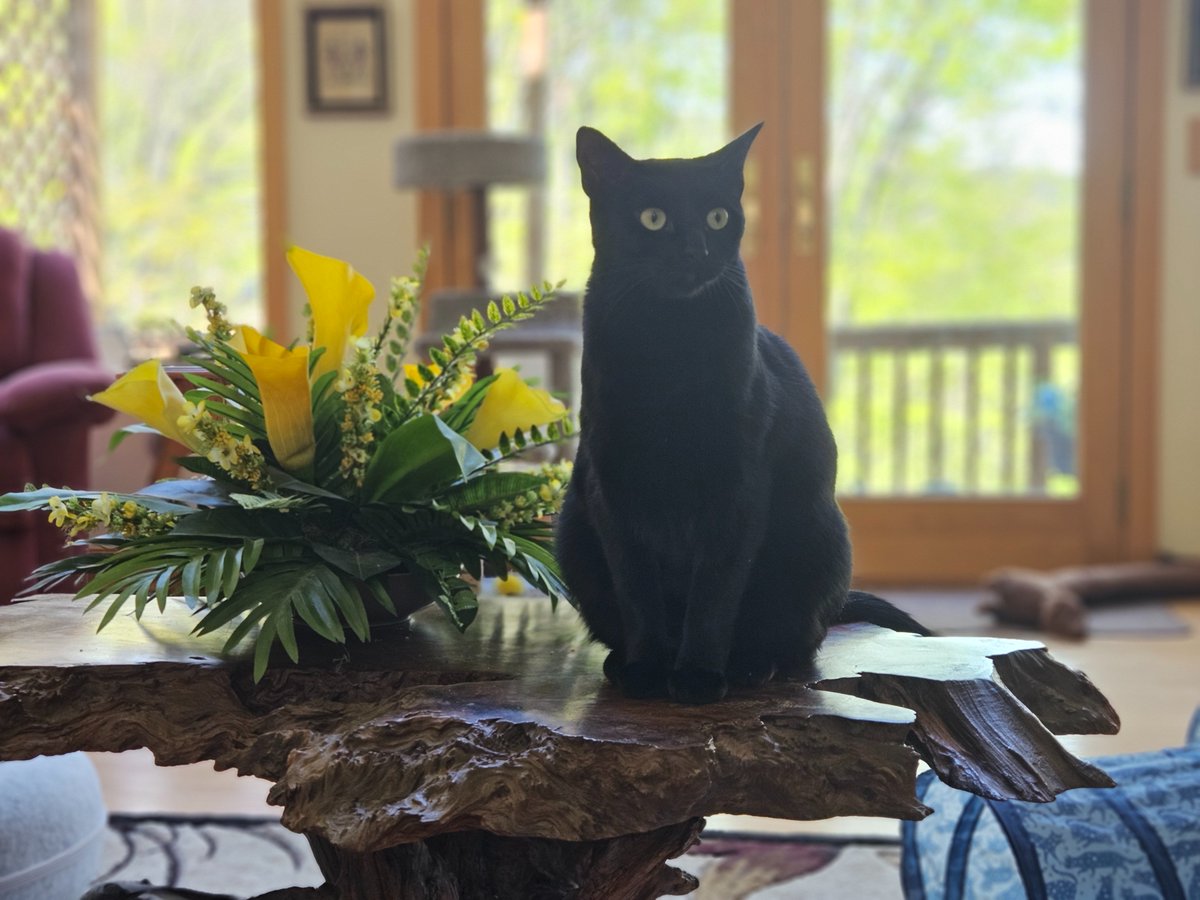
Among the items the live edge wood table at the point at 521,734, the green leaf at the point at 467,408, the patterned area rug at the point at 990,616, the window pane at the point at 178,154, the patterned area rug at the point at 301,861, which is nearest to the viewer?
the live edge wood table at the point at 521,734

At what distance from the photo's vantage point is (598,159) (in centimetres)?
94

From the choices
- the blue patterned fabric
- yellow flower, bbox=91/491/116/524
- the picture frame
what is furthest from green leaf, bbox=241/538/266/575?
the picture frame

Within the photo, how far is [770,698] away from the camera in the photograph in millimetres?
841

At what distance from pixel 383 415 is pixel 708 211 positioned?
33 cm

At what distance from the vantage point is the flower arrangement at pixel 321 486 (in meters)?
0.91

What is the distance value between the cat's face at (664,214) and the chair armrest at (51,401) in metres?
2.01

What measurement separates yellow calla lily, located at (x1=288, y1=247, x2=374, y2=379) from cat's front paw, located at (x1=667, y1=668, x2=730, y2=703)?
400 millimetres

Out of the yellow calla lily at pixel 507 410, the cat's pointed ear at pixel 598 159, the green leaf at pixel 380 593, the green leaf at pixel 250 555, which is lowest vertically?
the green leaf at pixel 380 593

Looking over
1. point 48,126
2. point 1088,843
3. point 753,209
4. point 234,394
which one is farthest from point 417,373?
point 48,126

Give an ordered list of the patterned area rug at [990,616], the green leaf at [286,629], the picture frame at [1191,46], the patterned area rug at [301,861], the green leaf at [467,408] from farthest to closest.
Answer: the picture frame at [1191,46] → the patterned area rug at [990,616] → the patterned area rug at [301,861] → the green leaf at [467,408] → the green leaf at [286,629]

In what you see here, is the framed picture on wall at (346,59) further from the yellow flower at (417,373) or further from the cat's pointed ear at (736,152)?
the cat's pointed ear at (736,152)

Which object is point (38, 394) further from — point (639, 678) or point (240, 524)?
point (639, 678)

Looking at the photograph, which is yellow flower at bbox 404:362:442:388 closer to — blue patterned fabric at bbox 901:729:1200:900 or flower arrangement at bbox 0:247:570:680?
flower arrangement at bbox 0:247:570:680

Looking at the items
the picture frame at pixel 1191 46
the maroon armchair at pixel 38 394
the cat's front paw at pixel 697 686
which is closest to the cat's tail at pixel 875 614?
the cat's front paw at pixel 697 686
